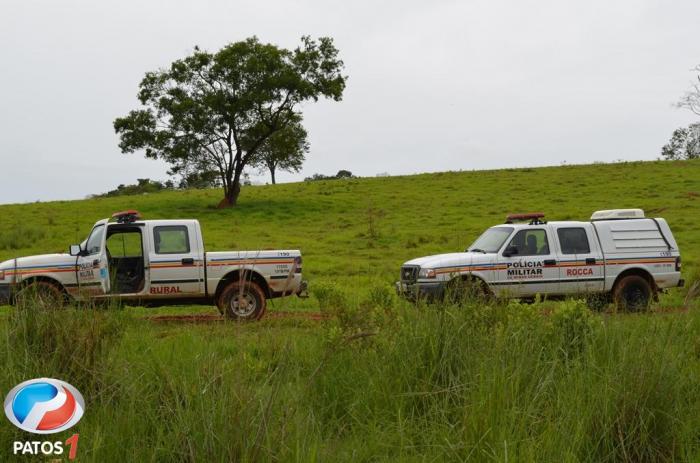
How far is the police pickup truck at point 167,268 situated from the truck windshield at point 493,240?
365 cm

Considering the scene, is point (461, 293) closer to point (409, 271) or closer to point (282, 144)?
point (409, 271)

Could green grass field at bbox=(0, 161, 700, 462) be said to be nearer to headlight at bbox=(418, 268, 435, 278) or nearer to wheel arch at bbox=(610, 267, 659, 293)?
headlight at bbox=(418, 268, 435, 278)

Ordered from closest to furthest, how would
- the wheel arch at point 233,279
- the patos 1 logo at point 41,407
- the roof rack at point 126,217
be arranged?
the patos 1 logo at point 41,407 → the wheel arch at point 233,279 → the roof rack at point 126,217

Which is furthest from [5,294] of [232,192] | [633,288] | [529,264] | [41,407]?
[232,192]

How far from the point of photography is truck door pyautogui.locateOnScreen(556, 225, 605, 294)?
13227mm

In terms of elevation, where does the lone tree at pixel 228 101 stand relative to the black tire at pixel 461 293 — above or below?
above

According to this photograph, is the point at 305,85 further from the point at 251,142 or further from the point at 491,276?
the point at 491,276

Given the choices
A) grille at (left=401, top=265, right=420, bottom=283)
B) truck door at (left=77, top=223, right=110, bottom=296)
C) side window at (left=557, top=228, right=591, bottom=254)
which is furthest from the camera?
side window at (left=557, top=228, right=591, bottom=254)

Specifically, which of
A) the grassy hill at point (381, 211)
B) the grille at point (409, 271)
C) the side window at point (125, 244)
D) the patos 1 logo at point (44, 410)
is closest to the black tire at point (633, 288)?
the grille at point (409, 271)

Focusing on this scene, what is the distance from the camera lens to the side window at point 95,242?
12.2 m

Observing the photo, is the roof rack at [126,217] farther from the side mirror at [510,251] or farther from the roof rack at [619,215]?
the roof rack at [619,215]

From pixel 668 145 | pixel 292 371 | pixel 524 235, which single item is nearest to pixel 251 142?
pixel 524 235

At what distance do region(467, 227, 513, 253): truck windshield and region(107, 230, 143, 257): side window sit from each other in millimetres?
6390

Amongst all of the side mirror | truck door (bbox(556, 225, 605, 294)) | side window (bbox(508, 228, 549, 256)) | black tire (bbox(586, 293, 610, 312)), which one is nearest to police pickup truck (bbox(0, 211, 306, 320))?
the side mirror
